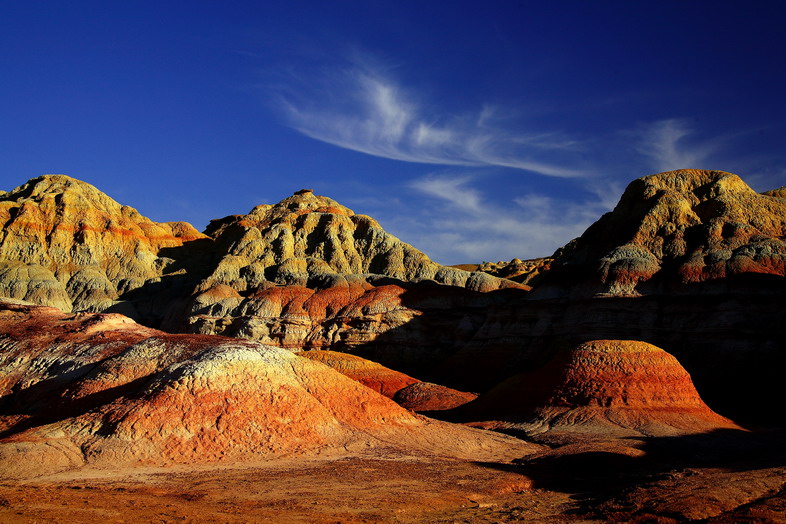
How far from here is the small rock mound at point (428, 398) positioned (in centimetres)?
3975

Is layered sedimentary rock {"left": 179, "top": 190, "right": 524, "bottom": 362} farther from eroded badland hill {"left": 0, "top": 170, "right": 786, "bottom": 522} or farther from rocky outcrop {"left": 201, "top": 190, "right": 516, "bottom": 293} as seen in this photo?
eroded badland hill {"left": 0, "top": 170, "right": 786, "bottom": 522}

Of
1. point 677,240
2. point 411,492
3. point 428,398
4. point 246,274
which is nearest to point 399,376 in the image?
point 428,398

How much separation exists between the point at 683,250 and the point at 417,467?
36.7 meters

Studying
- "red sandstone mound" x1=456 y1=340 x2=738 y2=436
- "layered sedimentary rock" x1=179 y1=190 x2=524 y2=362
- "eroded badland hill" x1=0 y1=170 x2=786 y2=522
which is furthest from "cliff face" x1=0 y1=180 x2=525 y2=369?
"red sandstone mound" x1=456 y1=340 x2=738 y2=436

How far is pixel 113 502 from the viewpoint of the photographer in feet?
42.9

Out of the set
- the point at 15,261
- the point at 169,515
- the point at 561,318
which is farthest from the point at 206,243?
the point at 169,515

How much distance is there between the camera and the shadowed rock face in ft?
149

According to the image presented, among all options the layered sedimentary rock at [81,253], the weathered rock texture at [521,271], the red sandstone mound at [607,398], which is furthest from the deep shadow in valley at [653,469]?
the layered sedimentary rock at [81,253]

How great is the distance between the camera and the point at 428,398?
40.9 meters

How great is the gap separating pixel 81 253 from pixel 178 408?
202 feet

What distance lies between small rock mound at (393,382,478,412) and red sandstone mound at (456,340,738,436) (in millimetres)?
4145

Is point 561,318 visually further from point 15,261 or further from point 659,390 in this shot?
point 15,261

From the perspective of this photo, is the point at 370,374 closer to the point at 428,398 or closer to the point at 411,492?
the point at 428,398

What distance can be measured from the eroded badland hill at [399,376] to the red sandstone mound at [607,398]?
114 millimetres
